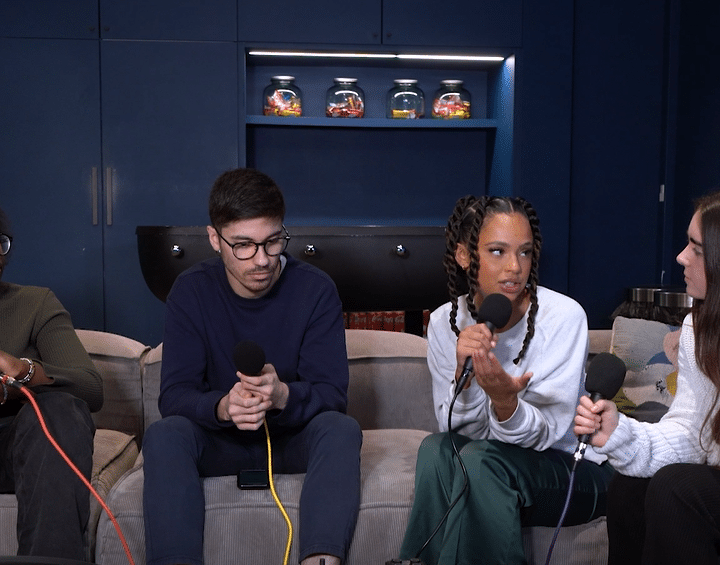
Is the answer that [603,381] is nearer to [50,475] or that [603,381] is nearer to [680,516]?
[680,516]

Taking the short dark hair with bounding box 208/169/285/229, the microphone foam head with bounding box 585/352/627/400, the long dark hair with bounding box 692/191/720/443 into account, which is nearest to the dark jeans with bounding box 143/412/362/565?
the short dark hair with bounding box 208/169/285/229

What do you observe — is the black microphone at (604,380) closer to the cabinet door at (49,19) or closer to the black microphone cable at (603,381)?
the black microphone cable at (603,381)

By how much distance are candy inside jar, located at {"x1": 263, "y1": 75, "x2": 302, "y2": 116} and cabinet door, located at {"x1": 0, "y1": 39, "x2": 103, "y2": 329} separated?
2.57 feet

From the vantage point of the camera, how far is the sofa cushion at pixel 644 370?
1.88m

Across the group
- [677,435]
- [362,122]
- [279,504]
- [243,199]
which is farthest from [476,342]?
[362,122]

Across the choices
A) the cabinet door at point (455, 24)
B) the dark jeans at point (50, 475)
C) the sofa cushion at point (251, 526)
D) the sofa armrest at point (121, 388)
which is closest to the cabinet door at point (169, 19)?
the cabinet door at point (455, 24)

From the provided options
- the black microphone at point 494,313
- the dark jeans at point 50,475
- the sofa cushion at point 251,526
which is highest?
the black microphone at point 494,313

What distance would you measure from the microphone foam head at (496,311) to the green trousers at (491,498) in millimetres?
316

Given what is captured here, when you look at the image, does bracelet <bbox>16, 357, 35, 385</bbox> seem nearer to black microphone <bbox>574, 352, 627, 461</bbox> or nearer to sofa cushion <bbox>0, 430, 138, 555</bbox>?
sofa cushion <bbox>0, 430, 138, 555</bbox>

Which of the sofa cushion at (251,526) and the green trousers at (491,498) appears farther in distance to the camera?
the sofa cushion at (251,526)

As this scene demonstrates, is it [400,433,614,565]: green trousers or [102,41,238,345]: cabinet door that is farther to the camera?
[102,41,238,345]: cabinet door

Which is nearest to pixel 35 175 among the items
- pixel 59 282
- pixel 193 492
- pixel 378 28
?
pixel 59 282

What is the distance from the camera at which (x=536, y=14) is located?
12.1 feet

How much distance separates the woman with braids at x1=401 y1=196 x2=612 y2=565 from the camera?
145 cm
